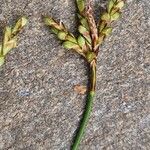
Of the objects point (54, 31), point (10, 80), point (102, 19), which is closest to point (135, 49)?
point (102, 19)

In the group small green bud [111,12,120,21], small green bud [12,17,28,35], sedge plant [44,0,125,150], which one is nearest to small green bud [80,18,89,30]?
sedge plant [44,0,125,150]

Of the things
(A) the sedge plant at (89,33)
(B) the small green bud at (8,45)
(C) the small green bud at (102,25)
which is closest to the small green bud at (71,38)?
(A) the sedge plant at (89,33)

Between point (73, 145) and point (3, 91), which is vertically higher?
point (3, 91)

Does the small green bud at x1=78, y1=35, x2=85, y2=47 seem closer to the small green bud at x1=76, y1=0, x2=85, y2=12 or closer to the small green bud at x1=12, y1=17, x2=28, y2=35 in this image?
the small green bud at x1=76, y1=0, x2=85, y2=12

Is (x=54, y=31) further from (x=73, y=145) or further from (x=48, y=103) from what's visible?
(x=73, y=145)

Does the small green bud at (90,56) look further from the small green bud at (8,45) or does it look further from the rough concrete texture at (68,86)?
the small green bud at (8,45)

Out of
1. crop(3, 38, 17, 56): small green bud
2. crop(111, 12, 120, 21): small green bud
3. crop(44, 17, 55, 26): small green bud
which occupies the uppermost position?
crop(3, 38, 17, 56): small green bud
